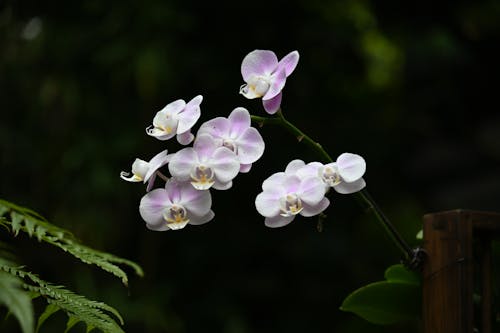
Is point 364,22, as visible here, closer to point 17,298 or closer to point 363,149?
point 363,149

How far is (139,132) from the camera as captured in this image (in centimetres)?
208

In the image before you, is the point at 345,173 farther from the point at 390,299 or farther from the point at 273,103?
the point at 390,299

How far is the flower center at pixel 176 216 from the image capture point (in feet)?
1.86

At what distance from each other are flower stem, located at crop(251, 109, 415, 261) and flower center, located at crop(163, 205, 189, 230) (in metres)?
0.11

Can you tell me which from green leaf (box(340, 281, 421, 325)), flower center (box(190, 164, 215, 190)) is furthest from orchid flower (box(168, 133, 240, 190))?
green leaf (box(340, 281, 421, 325))

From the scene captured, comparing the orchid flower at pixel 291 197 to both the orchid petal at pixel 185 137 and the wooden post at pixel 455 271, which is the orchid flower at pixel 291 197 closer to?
the orchid petal at pixel 185 137

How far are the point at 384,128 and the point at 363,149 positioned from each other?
20 centimetres

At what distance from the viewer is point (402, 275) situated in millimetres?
732

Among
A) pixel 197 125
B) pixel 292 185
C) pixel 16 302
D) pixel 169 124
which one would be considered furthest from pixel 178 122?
pixel 197 125

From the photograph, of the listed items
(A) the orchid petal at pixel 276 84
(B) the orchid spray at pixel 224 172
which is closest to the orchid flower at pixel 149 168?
(B) the orchid spray at pixel 224 172

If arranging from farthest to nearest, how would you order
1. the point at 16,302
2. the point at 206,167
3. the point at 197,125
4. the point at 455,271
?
the point at 197,125
the point at 455,271
the point at 206,167
the point at 16,302

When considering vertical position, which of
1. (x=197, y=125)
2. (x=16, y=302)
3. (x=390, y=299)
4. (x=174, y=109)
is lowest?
(x=16, y=302)

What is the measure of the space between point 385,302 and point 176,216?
0.93ft

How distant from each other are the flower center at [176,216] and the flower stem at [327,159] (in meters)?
0.11
